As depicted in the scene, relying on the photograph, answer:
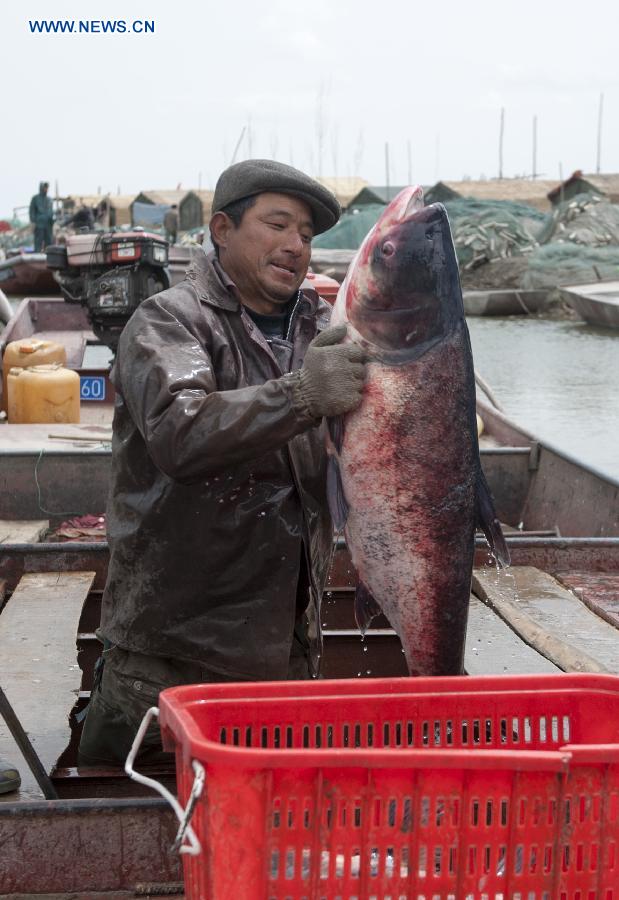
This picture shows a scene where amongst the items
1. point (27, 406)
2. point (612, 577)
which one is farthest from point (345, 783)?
point (27, 406)

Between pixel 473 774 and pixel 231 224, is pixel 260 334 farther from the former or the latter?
pixel 473 774

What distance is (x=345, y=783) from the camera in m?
2.00

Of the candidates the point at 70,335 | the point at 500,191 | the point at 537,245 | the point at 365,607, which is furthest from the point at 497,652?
the point at 500,191

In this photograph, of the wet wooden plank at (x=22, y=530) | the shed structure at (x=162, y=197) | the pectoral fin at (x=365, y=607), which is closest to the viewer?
the pectoral fin at (x=365, y=607)

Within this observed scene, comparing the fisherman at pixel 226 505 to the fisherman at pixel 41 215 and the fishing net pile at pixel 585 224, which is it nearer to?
the fisherman at pixel 41 215

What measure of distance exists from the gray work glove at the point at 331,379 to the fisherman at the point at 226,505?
0.81 feet

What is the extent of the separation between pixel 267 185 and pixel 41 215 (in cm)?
3094

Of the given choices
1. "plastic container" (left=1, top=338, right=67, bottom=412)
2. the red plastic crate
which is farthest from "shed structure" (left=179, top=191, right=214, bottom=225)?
the red plastic crate

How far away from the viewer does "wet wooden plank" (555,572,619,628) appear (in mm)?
5453

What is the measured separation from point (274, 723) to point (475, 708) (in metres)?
0.44

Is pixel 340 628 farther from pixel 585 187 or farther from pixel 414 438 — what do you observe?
pixel 585 187

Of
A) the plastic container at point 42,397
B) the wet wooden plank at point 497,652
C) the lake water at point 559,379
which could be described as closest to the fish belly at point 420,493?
the wet wooden plank at point 497,652

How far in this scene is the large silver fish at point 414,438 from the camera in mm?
2984

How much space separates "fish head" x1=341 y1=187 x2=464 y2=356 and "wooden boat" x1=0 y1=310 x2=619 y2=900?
1364 millimetres
